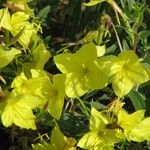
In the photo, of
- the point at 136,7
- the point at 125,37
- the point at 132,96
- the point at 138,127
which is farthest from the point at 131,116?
the point at 125,37

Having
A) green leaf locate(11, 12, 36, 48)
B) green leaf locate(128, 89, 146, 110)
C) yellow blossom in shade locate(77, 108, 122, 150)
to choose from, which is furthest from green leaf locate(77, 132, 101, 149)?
green leaf locate(11, 12, 36, 48)

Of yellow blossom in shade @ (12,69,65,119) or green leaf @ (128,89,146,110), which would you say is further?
green leaf @ (128,89,146,110)

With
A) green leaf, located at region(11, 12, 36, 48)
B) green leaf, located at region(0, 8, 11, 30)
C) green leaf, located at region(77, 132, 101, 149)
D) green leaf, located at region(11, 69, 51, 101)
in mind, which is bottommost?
green leaf, located at region(77, 132, 101, 149)

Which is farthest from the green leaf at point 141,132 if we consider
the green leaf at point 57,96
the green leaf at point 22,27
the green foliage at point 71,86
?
the green leaf at point 22,27

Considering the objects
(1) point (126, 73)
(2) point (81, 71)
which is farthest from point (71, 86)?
(1) point (126, 73)

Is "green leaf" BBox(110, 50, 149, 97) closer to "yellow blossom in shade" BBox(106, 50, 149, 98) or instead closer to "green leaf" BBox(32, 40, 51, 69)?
"yellow blossom in shade" BBox(106, 50, 149, 98)

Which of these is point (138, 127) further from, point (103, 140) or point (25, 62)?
point (25, 62)
